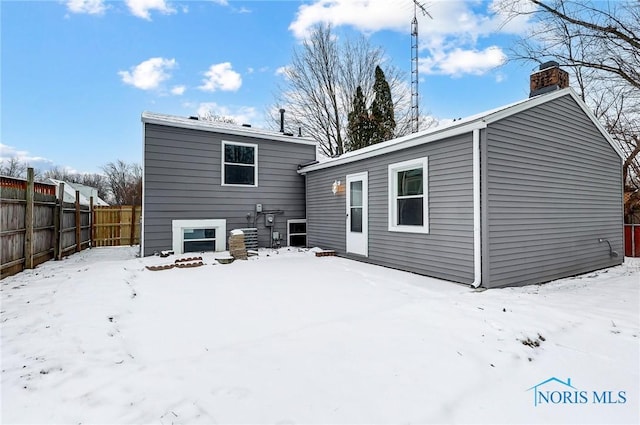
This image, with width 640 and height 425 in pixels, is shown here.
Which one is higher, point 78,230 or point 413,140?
point 413,140

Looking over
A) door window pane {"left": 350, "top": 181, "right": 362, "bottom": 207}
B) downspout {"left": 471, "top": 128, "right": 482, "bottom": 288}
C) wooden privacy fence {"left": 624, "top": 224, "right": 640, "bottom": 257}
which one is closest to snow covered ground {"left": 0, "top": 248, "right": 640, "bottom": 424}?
downspout {"left": 471, "top": 128, "right": 482, "bottom": 288}

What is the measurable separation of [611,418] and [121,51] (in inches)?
491

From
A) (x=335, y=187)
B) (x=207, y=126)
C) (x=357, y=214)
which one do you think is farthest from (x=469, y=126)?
(x=207, y=126)

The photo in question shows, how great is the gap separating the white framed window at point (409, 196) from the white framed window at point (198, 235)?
4.88 m

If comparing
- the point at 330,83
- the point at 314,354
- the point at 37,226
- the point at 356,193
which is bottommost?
the point at 314,354

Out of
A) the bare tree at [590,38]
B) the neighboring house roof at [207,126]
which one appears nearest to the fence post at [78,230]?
the neighboring house roof at [207,126]

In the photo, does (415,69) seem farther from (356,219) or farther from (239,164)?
(356,219)

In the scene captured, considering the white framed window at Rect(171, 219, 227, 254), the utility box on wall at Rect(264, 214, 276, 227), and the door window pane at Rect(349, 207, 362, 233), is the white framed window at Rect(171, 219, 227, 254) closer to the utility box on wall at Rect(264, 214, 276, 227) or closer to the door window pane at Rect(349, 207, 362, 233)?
the utility box on wall at Rect(264, 214, 276, 227)

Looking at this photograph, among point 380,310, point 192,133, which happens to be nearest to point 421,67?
point 192,133

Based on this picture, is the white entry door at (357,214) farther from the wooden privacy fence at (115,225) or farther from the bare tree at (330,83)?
the bare tree at (330,83)

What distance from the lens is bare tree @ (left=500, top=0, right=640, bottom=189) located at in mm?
7207

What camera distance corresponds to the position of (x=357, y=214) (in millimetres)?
7781

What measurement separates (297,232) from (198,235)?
9.90ft

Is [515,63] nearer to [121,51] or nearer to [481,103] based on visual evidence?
[481,103]
